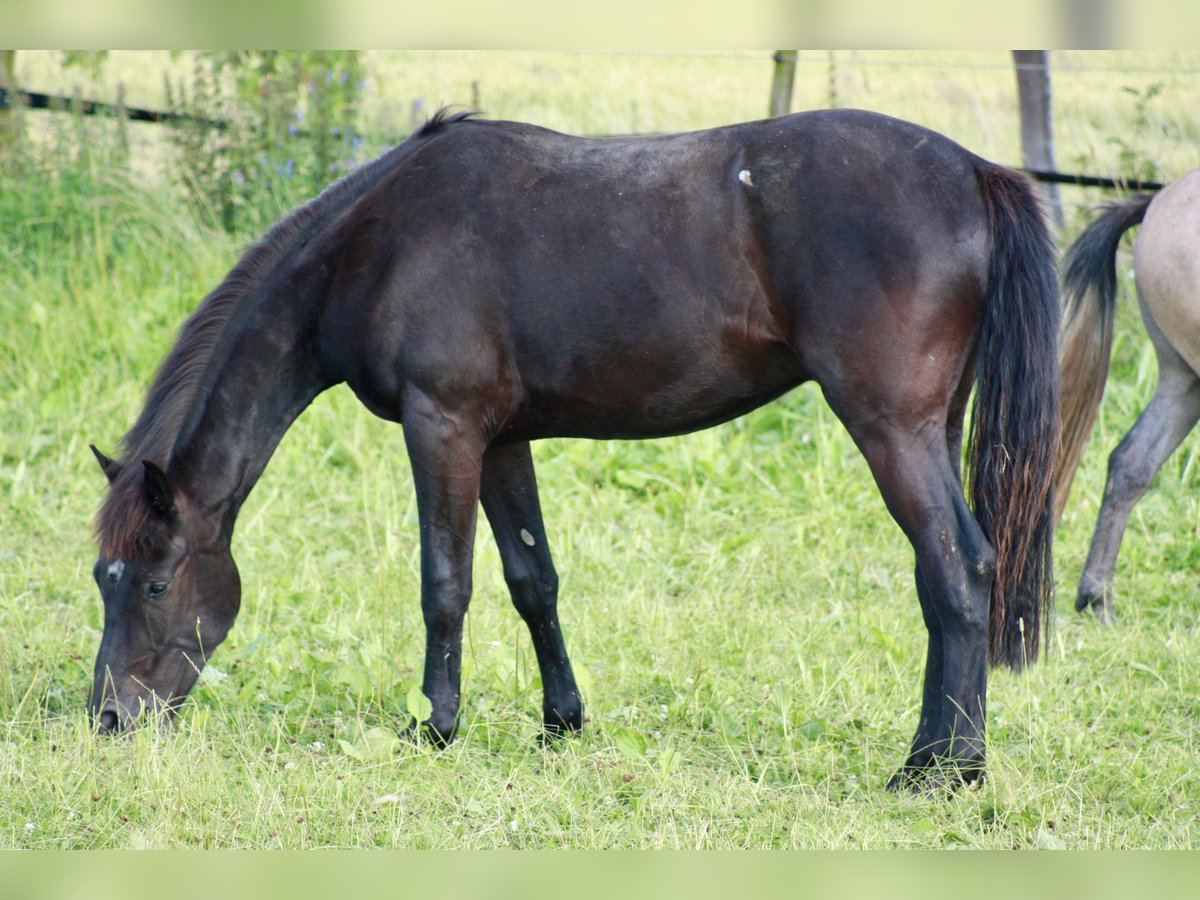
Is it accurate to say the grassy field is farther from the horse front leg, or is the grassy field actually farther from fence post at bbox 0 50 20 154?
fence post at bbox 0 50 20 154

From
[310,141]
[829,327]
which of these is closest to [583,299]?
[829,327]

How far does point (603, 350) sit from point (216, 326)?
4.20ft

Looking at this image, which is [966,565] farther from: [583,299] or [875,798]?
[583,299]

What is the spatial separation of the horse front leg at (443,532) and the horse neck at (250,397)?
44 centimetres

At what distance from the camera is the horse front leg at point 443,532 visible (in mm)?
3654

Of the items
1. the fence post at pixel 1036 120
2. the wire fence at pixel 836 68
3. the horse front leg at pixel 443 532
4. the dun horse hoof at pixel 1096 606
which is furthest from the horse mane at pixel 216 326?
the fence post at pixel 1036 120

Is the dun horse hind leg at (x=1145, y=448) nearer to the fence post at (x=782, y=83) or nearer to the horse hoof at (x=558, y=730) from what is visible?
the horse hoof at (x=558, y=730)

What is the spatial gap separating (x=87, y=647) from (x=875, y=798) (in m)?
2.88

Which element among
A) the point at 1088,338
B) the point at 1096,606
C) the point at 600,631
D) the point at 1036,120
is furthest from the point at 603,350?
the point at 1036,120

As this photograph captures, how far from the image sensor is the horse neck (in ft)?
12.5

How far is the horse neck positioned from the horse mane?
0.13 feet

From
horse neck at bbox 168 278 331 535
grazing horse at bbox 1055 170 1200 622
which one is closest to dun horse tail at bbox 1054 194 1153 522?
grazing horse at bbox 1055 170 1200 622

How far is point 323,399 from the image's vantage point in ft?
22.6

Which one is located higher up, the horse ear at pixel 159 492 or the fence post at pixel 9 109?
the fence post at pixel 9 109
